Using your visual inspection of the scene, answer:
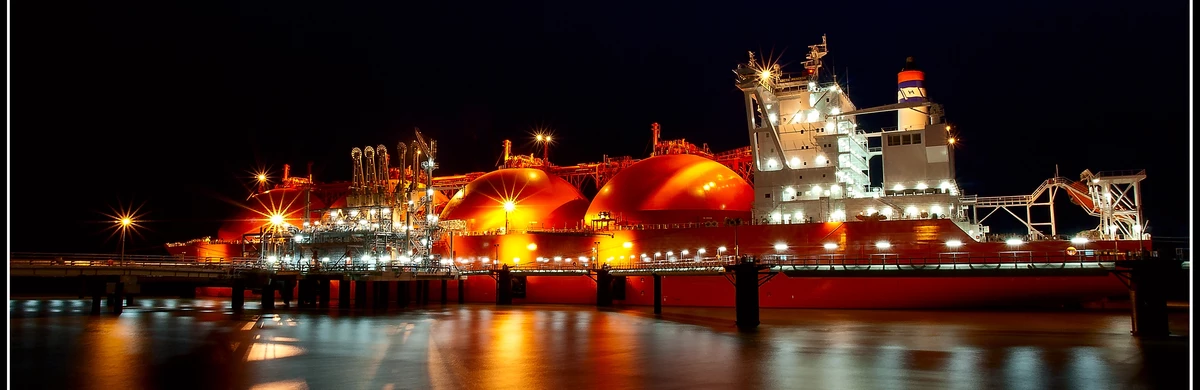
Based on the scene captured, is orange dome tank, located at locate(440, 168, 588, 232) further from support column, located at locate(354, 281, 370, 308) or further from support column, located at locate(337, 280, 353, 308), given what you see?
support column, located at locate(354, 281, 370, 308)

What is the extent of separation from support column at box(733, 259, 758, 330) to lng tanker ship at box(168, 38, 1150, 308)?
422 cm

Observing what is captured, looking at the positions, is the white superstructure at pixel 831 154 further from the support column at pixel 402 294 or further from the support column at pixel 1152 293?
the support column at pixel 402 294

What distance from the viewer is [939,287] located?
1845 inches

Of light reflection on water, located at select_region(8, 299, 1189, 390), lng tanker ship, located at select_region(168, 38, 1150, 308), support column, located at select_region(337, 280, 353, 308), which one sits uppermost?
lng tanker ship, located at select_region(168, 38, 1150, 308)

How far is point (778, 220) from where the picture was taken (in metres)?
54.4

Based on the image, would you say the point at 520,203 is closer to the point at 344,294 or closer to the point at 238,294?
the point at 344,294

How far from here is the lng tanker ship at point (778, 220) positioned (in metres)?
45.3

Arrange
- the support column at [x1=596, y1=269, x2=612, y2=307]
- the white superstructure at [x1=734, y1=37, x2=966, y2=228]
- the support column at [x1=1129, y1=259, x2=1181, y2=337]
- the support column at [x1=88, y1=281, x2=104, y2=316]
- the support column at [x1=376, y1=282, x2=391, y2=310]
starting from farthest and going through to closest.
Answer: the support column at [x1=596, y1=269, x2=612, y2=307], the support column at [x1=376, y1=282, x2=391, y2=310], the white superstructure at [x1=734, y1=37, x2=966, y2=228], the support column at [x1=88, y1=281, x2=104, y2=316], the support column at [x1=1129, y1=259, x2=1181, y2=337]

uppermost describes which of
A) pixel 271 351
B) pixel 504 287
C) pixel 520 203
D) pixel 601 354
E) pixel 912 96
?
pixel 912 96

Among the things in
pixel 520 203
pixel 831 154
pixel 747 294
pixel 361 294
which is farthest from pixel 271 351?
pixel 520 203

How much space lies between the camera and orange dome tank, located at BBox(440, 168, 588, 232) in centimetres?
7562

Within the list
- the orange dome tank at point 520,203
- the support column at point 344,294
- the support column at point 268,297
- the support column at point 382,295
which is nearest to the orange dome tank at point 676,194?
the orange dome tank at point 520,203

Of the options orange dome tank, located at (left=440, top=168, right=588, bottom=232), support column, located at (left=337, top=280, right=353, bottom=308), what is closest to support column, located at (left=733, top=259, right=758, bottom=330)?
support column, located at (left=337, top=280, right=353, bottom=308)

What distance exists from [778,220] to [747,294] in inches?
730
